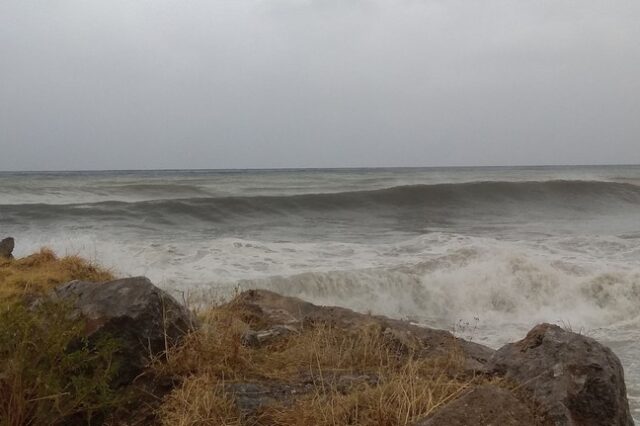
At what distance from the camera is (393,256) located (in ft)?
39.8

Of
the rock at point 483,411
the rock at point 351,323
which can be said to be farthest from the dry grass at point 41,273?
the rock at point 483,411

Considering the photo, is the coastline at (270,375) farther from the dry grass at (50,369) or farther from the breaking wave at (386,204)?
the breaking wave at (386,204)

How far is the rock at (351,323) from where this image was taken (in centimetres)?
457

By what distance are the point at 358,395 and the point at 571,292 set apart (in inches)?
314

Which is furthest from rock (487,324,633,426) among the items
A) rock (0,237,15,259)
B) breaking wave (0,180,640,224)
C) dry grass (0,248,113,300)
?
breaking wave (0,180,640,224)

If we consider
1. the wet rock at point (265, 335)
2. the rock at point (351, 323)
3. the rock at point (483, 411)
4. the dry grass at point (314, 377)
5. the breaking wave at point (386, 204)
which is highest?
the rock at point (483, 411)

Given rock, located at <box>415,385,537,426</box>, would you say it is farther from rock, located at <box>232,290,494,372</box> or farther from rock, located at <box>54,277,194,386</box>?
rock, located at <box>54,277,194,386</box>

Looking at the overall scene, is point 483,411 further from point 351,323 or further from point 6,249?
point 6,249

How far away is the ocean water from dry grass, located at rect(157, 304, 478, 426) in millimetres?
2246

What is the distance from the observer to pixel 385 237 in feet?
51.3

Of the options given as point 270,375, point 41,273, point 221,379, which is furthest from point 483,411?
point 41,273

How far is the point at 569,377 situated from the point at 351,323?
255cm

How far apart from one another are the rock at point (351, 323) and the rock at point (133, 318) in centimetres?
78

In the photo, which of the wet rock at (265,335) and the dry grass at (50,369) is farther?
the wet rock at (265,335)
